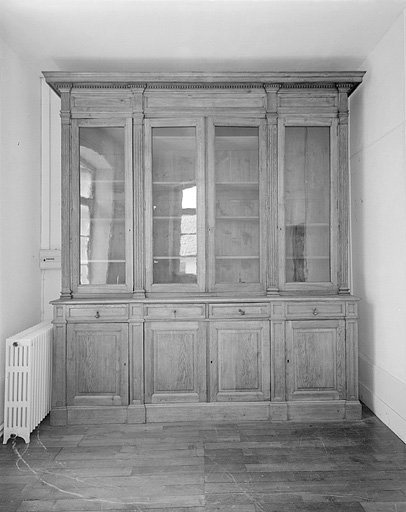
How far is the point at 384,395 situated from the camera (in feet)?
11.3

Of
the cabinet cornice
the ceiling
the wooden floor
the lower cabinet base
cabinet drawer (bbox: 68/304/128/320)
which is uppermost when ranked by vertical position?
the ceiling

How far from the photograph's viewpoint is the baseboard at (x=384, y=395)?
3146mm

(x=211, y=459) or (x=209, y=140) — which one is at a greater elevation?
(x=209, y=140)

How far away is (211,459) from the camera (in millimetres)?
2854

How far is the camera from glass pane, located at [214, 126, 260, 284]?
143 inches

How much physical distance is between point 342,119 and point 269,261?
4.28 feet

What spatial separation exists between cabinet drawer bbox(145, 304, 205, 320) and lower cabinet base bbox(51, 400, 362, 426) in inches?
27.7

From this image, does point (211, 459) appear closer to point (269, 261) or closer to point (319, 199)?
point (269, 261)

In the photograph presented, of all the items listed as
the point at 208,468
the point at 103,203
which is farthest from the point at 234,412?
the point at 103,203

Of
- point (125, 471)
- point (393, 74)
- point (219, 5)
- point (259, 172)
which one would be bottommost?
point (125, 471)

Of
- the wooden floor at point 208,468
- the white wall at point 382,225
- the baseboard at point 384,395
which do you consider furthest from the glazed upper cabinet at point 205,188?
the wooden floor at point 208,468

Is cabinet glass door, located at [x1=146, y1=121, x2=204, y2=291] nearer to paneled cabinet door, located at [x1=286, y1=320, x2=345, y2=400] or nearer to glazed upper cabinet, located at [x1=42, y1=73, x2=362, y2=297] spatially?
glazed upper cabinet, located at [x1=42, y1=73, x2=362, y2=297]

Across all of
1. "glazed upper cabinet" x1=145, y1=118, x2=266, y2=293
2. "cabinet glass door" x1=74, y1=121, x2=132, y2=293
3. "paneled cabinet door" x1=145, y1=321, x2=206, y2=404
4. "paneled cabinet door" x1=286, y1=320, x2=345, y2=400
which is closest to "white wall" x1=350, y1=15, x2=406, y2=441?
"paneled cabinet door" x1=286, y1=320, x2=345, y2=400

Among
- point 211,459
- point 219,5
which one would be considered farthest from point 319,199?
point 211,459
